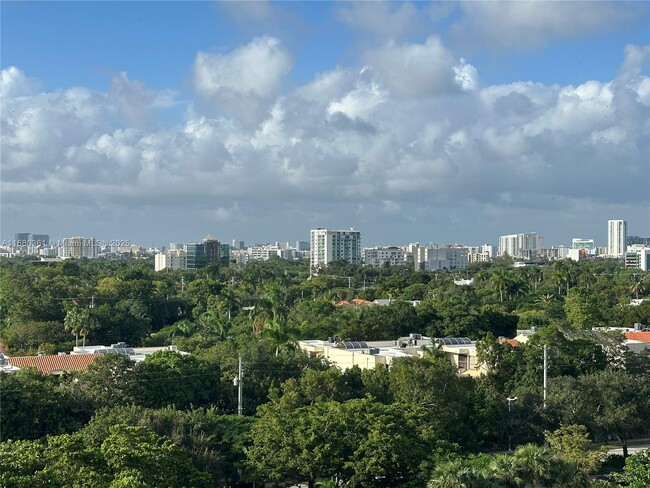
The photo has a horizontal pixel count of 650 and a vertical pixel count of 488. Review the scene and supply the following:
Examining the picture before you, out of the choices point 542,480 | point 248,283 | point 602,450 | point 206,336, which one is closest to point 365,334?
point 206,336

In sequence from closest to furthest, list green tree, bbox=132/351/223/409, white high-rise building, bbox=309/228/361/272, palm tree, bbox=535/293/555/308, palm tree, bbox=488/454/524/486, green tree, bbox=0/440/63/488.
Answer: green tree, bbox=0/440/63/488, palm tree, bbox=488/454/524/486, green tree, bbox=132/351/223/409, palm tree, bbox=535/293/555/308, white high-rise building, bbox=309/228/361/272

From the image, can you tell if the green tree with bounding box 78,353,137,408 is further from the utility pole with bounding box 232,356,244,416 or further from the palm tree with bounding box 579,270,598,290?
the palm tree with bounding box 579,270,598,290

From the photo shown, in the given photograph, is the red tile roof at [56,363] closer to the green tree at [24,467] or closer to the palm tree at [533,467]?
the green tree at [24,467]

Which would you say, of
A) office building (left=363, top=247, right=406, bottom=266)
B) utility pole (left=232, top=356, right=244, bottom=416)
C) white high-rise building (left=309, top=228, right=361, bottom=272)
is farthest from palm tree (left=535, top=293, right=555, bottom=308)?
office building (left=363, top=247, right=406, bottom=266)

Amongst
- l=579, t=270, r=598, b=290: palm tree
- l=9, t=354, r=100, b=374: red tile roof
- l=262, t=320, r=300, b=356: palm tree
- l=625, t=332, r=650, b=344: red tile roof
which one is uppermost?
l=579, t=270, r=598, b=290: palm tree

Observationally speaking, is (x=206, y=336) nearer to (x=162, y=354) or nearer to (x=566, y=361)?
(x=162, y=354)

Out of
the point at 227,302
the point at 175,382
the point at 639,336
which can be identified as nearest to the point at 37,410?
the point at 175,382

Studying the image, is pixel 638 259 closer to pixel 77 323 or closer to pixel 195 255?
pixel 195 255
